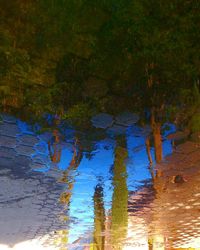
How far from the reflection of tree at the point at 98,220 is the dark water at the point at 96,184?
0.02m

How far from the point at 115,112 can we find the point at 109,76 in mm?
339

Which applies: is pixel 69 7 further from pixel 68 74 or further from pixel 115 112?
pixel 115 112

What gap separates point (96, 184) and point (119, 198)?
2.59ft

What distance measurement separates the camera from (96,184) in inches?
213

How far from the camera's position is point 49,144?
4.14 meters

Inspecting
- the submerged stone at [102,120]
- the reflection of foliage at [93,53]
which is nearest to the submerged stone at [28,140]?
the reflection of foliage at [93,53]

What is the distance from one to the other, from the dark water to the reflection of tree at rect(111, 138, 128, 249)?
1 centimetres

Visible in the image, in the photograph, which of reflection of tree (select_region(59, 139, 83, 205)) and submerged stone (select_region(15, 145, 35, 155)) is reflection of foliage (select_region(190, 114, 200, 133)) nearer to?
reflection of tree (select_region(59, 139, 83, 205))

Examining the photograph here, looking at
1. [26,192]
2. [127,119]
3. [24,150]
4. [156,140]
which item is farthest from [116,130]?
[26,192]

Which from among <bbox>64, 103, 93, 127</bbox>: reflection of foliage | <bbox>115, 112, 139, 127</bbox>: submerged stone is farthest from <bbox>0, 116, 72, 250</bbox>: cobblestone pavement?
<bbox>115, 112, 139, 127</bbox>: submerged stone

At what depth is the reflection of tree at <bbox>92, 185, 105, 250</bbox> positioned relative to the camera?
19.4ft

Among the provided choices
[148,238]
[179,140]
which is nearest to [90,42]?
[179,140]

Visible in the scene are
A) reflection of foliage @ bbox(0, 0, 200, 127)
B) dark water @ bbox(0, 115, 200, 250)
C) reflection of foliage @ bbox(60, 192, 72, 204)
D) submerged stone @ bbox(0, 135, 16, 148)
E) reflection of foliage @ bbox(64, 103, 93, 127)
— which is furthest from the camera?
reflection of foliage @ bbox(60, 192, 72, 204)

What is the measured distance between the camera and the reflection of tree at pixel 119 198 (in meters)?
4.46
